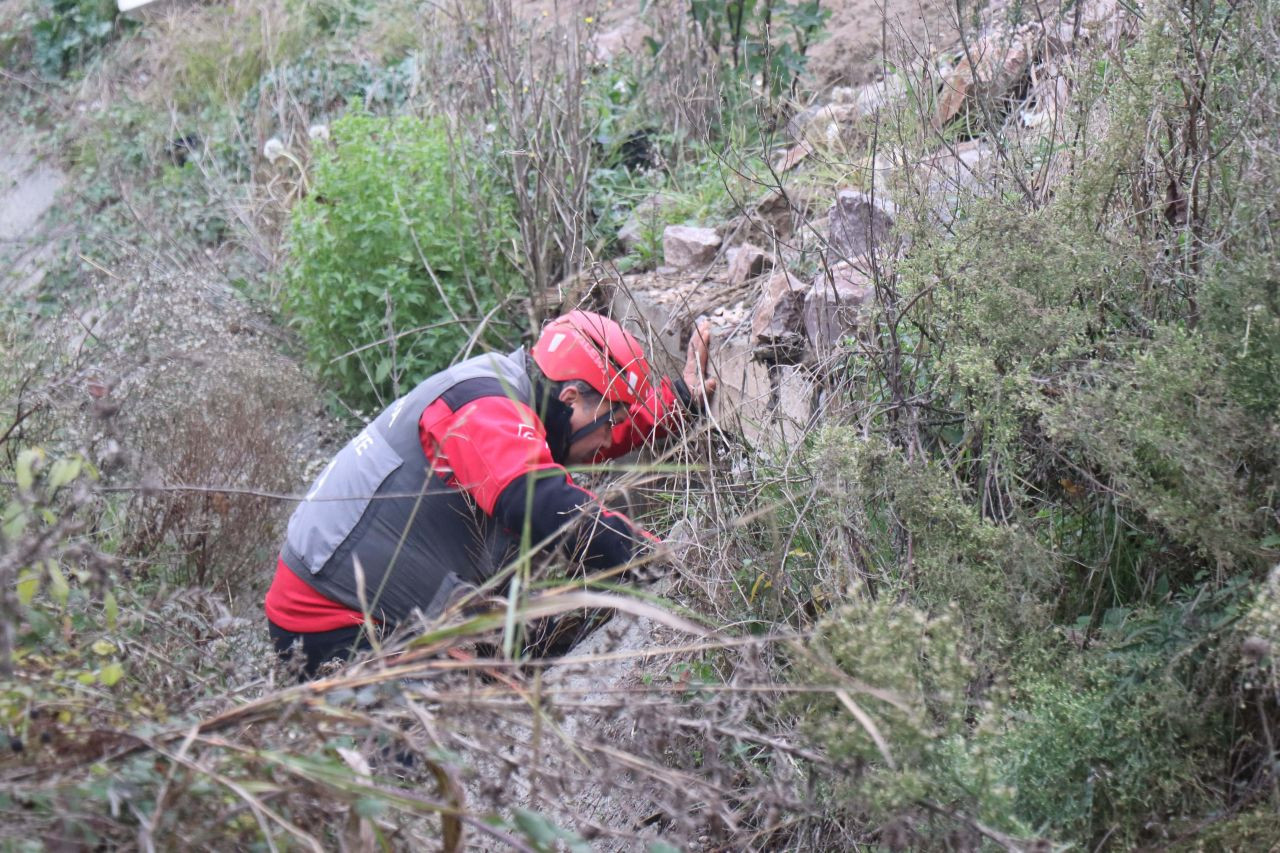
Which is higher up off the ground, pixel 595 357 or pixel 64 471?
pixel 64 471

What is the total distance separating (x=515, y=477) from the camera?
3422mm

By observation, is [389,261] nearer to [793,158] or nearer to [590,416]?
[793,158]

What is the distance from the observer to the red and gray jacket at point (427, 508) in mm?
3541

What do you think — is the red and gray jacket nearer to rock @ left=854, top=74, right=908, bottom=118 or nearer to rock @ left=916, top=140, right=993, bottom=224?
rock @ left=916, top=140, right=993, bottom=224

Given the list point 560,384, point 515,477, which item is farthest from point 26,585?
point 560,384

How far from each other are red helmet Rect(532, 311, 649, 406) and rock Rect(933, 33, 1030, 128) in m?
1.37

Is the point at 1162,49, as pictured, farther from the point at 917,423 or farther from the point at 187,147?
the point at 187,147

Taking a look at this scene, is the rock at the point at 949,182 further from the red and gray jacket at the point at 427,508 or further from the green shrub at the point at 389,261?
the green shrub at the point at 389,261

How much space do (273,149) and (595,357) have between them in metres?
5.65

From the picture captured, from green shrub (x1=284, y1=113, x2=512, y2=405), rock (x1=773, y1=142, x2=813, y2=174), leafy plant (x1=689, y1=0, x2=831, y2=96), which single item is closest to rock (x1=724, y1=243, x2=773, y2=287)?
rock (x1=773, y1=142, x2=813, y2=174)

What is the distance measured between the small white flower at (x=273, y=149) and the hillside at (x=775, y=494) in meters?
2.42

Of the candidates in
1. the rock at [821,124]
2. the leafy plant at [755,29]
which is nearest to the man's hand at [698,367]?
the rock at [821,124]

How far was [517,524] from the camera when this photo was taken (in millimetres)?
3480

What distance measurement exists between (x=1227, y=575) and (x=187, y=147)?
327 inches
